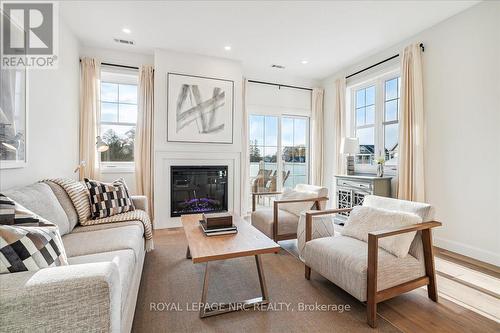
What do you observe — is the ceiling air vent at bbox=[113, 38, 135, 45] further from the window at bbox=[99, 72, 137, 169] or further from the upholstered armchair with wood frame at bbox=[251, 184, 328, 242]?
the upholstered armchair with wood frame at bbox=[251, 184, 328, 242]

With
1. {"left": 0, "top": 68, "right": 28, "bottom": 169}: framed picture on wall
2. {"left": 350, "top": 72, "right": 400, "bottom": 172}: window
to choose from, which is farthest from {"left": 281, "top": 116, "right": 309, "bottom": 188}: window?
{"left": 0, "top": 68, "right": 28, "bottom": 169}: framed picture on wall

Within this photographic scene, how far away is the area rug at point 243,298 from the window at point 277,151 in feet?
7.90

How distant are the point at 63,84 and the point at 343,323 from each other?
388 centimetres

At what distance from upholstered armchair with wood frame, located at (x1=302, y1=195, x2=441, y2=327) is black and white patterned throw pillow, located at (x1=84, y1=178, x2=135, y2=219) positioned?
80.6 inches

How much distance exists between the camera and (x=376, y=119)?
4.07 meters

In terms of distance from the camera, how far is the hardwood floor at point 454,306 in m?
1.62

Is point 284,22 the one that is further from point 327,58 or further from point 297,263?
point 297,263

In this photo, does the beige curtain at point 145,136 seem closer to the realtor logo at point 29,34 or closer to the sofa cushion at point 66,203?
the realtor logo at point 29,34

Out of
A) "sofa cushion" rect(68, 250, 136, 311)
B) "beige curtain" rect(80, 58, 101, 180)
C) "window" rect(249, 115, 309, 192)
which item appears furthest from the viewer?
"window" rect(249, 115, 309, 192)

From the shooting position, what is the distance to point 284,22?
10.0 feet

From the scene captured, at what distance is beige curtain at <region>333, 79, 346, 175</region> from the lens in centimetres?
455

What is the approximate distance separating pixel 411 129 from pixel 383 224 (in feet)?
6.76

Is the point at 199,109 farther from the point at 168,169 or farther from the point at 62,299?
the point at 62,299

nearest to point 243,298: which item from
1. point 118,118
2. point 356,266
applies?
point 356,266
